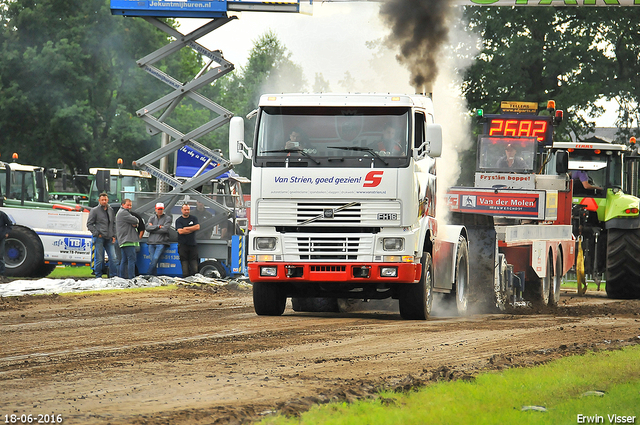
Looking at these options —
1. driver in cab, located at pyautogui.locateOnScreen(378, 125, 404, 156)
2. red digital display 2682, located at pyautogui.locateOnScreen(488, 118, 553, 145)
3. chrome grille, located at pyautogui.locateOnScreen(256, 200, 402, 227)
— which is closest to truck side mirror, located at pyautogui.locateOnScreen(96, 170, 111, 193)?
red digital display 2682, located at pyautogui.locateOnScreen(488, 118, 553, 145)

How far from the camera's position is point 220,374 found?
7797 mm

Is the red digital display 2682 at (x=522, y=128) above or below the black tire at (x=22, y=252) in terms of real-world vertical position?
above

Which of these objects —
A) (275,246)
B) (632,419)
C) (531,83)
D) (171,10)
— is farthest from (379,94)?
(531,83)

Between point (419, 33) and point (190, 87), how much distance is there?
242 inches

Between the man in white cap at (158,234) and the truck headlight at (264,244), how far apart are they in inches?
362

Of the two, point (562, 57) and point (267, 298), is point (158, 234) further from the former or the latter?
point (562, 57)

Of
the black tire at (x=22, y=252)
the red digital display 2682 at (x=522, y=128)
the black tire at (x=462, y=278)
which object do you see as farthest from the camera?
the black tire at (x=22, y=252)

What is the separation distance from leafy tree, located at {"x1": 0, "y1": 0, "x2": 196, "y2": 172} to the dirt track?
30.5m

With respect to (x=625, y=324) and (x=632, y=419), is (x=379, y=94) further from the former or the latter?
(x=632, y=419)

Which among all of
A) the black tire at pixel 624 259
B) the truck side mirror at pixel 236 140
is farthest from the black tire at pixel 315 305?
the black tire at pixel 624 259

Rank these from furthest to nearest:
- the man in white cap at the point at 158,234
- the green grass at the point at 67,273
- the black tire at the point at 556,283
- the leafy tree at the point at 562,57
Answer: the leafy tree at the point at 562,57 < the green grass at the point at 67,273 < the man in white cap at the point at 158,234 < the black tire at the point at 556,283

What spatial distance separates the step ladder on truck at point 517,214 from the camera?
53.0 feet

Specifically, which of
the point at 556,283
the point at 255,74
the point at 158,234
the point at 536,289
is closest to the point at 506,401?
the point at 536,289

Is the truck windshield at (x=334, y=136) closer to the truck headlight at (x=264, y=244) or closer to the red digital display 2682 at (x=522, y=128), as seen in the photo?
the truck headlight at (x=264, y=244)
